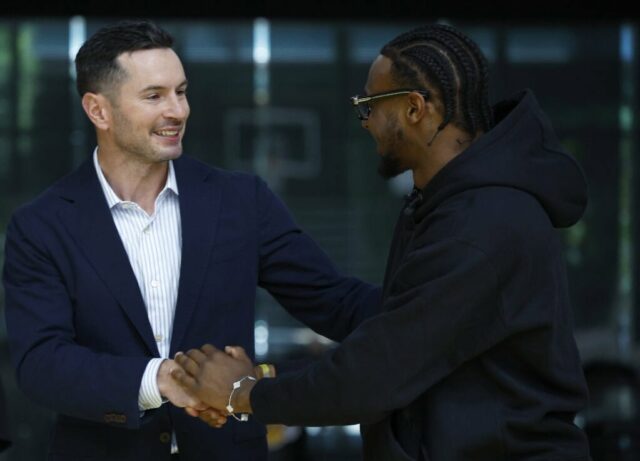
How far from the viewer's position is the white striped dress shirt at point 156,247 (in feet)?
11.2

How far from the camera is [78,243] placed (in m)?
3.38

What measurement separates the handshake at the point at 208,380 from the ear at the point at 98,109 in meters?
0.71

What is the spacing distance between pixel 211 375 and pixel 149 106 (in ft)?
2.57

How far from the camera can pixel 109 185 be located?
11.6 ft

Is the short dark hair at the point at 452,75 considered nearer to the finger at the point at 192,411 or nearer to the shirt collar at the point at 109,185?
the shirt collar at the point at 109,185

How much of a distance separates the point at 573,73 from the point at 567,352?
8316 millimetres

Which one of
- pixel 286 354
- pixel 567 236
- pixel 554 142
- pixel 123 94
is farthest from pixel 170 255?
pixel 567 236

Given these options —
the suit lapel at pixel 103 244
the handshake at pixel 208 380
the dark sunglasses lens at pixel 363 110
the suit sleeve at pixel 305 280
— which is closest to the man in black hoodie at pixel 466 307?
the dark sunglasses lens at pixel 363 110

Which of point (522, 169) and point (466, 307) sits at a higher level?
point (522, 169)

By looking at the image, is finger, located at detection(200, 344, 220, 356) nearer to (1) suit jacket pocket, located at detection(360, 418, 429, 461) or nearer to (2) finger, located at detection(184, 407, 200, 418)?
(2) finger, located at detection(184, 407, 200, 418)

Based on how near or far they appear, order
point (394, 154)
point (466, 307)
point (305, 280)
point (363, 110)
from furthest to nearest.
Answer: point (305, 280), point (363, 110), point (394, 154), point (466, 307)

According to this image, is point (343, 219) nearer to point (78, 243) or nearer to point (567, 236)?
point (567, 236)

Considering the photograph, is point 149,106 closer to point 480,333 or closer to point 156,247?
point 156,247

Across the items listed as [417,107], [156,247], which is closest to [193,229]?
[156,247]
